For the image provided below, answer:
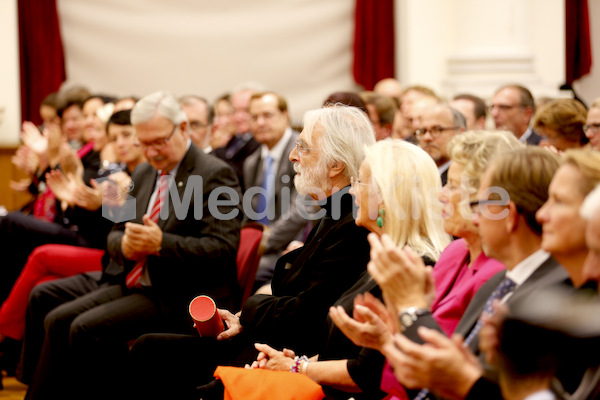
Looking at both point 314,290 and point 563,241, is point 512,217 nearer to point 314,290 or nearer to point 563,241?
point 563,241

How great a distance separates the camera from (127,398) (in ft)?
9.87

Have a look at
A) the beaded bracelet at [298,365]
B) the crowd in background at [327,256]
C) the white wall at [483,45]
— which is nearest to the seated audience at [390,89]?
the white wall at [483,45]

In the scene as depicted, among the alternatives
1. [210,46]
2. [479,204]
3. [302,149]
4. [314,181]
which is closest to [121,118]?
[302,149]

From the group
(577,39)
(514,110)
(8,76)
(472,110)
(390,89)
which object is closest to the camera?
(514,110)

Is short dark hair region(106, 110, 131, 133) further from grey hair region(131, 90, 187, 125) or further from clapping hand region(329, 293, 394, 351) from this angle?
clapping hand region(329, 293, 394, 351)

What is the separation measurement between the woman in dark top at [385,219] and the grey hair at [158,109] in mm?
1489

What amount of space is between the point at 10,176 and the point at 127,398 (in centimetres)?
473

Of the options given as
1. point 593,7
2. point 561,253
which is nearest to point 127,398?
point 561,253

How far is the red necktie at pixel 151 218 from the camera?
3506 mm

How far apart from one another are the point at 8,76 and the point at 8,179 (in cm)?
95

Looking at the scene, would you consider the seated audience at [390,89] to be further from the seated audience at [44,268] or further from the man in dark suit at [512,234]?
the man in dark suit at [512,234]

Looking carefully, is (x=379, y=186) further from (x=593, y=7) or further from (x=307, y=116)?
(x=593, y=7)

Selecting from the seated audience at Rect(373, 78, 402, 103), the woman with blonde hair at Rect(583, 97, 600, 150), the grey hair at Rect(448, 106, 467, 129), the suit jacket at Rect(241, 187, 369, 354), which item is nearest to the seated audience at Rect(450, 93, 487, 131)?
the grey hair at Rect(448, 106, 467, 129)

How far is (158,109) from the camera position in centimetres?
368
